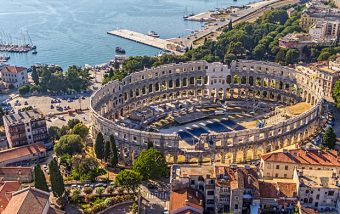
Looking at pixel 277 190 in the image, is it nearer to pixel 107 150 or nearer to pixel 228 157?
pixel 228 157

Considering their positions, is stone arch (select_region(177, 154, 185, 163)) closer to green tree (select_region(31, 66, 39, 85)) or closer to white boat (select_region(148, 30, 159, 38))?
green tree (select_region(31, 66, 39, 85))

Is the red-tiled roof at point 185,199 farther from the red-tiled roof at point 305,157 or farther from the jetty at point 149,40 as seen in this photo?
the jetty at point 149,40

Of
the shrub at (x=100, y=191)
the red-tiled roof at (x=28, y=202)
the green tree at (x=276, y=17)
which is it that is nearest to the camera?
the red-tiled roof at (x=28, y=202)

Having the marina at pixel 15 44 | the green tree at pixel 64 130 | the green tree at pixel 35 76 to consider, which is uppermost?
the marina at pixel 15 44

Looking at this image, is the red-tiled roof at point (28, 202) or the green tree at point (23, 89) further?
the green tree at point (23, 89)

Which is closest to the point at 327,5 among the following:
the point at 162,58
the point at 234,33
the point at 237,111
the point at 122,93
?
the point at 234,33

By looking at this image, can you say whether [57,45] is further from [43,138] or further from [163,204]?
[163,204]

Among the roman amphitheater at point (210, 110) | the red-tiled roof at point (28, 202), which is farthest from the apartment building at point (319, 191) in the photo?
the red-tiled roof at point (28, 202)
